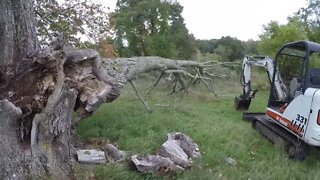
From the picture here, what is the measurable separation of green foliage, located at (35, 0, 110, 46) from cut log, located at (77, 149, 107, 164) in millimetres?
3812

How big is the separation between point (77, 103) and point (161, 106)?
15.9ft

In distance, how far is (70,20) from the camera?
8.97 metres

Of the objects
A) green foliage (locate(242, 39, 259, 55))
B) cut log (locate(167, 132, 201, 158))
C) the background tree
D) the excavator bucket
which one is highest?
the background tree

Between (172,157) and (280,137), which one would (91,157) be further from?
(280,137)

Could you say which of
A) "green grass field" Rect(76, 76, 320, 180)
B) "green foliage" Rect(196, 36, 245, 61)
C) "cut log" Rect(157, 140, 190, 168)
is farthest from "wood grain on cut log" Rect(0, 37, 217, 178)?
"green foliage" Rect(196, 36, 245, 61)

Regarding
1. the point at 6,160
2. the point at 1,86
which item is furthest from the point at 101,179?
the point at 1,86

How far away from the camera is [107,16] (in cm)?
1019

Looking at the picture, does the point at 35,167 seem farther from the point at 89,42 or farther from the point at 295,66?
the point at 295,66

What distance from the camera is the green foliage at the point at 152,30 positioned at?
26.2m

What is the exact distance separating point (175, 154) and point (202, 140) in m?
1.90

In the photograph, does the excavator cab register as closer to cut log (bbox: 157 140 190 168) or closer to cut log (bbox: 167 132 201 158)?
cut log (bbox: 167 132 201 158)

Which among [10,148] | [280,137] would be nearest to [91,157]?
[10,148]

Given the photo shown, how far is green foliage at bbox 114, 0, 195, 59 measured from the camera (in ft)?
86.1

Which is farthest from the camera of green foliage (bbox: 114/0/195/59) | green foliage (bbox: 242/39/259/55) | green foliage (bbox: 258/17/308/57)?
green foliage (bbox: 242/39/259/55)
